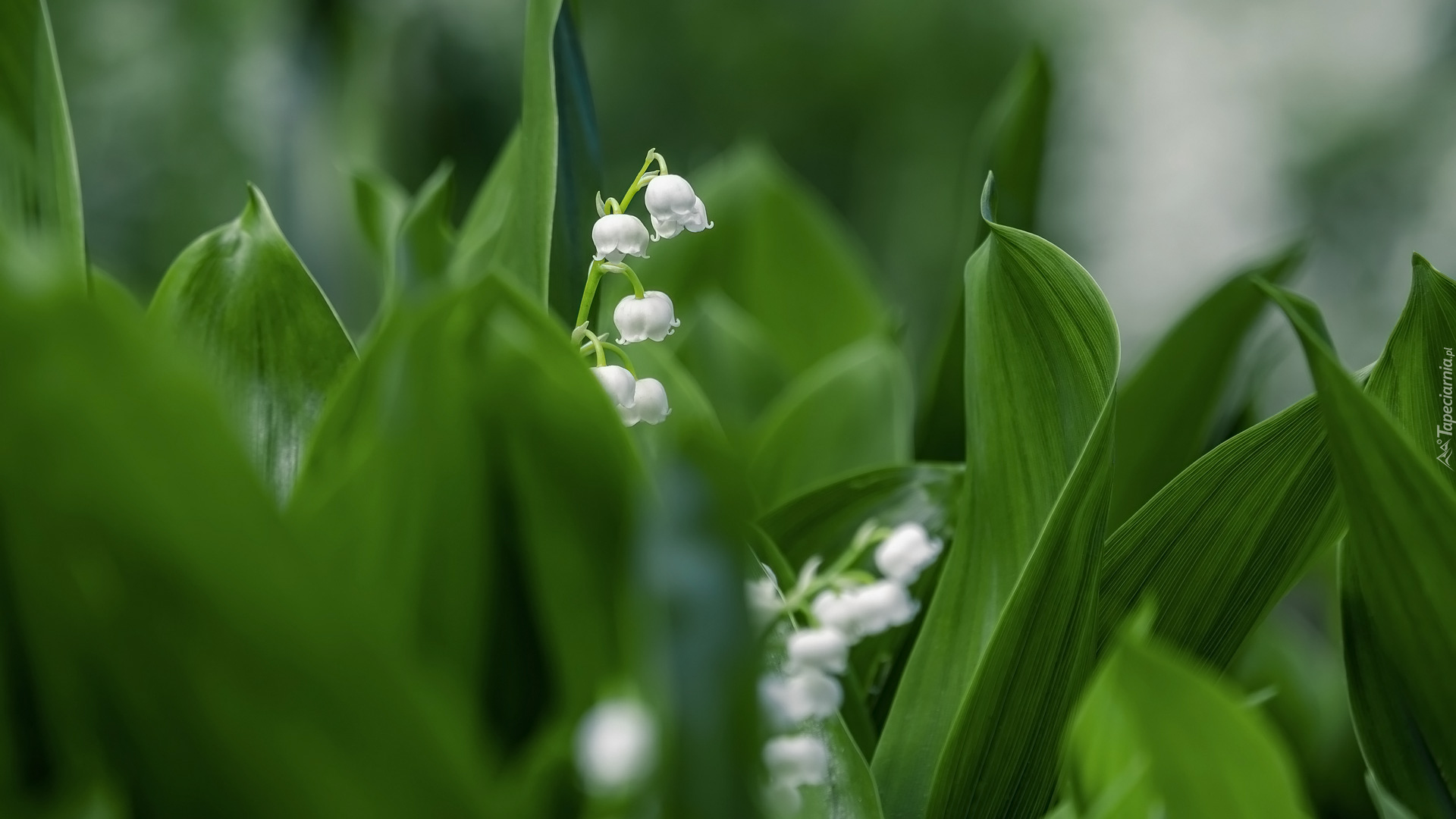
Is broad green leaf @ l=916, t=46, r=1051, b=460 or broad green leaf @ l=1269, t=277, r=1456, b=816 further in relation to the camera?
broad green leaf @ l=916, t=46, r=1051, b=460

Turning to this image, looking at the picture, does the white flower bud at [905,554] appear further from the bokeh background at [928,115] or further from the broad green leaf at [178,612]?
the bokeh background at [928,115]

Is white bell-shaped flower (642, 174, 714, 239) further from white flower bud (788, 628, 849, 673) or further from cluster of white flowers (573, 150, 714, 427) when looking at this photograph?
white flower bud (788, 628, 849, 673)

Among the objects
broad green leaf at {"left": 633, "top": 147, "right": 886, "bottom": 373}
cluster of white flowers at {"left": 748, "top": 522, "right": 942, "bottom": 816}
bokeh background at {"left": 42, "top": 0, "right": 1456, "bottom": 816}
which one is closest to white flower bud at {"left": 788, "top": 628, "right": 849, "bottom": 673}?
cluster of white flowers at {"left": 748, "top": 522, "right": 942, "bottom": 816}

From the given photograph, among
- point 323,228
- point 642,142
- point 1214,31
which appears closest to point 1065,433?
point 323,228

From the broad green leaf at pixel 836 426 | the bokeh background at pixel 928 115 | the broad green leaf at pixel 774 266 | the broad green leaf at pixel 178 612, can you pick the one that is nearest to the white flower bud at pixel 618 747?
the broad green leaf at pixel 178 612

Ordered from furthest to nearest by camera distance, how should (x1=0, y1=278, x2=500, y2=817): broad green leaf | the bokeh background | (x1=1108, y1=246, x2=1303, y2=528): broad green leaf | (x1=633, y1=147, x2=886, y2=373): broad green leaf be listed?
the bokeh background → (x1=633, y1=147, x2=886, y2=373): broad green leaf → (x1=1108, y1=246, x2=1303, y2=528): broad green leaf → (x1=0, y1=278, x2=500, y2=817): broad green leaf

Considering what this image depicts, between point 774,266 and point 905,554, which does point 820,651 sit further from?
point 774,266

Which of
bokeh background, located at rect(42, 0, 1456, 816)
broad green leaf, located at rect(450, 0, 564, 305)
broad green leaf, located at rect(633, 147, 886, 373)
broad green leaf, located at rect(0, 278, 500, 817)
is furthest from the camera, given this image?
bokeh background, located at rect(42, 0, 1456, 816)

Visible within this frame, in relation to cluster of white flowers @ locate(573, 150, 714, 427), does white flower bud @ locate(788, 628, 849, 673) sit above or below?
below
